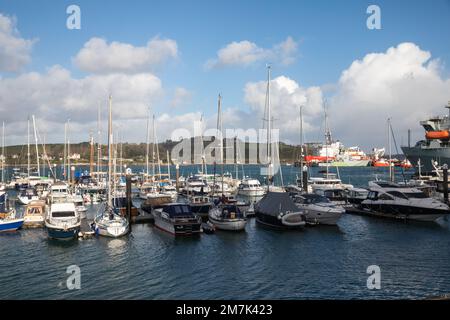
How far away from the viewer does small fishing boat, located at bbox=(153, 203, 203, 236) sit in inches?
1348

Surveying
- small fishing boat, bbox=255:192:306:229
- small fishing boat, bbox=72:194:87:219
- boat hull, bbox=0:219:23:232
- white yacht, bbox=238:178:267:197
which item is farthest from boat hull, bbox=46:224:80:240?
white yacht, bbox=238:178:267:197

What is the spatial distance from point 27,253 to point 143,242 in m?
8.29

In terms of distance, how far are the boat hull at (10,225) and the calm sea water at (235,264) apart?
1016mm

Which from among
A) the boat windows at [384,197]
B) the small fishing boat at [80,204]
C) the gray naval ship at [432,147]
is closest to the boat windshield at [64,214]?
the small fishing boat at [80,204]

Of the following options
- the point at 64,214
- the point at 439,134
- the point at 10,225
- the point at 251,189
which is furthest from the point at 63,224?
the point at 439,134

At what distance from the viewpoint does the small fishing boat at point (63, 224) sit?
108ft

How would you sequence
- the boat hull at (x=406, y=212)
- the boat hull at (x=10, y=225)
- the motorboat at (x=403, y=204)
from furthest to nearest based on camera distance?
1. the motorboat at (x=403, y=204)
2. the boat hull at (x=406, y=212)
3. the boat hull at (x=10, y=225)

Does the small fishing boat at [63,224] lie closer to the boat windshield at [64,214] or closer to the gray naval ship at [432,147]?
the boat windshield at [64,214]

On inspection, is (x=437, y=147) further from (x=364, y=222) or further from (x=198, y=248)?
(x=198, y=248)

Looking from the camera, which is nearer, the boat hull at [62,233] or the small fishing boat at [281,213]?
the boat hull at [62,233]

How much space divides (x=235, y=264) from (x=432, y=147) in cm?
8590

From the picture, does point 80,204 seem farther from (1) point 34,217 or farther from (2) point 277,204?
(2) point 277,204

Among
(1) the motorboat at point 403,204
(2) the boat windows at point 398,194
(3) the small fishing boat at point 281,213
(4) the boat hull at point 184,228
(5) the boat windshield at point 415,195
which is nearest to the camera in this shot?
(4) the boat hull at point 184,228

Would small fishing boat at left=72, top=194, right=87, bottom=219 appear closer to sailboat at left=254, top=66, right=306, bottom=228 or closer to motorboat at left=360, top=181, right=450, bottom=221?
sailboat at left=254, top=66, right=306, bottom=228
